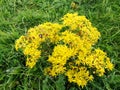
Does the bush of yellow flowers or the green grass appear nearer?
the bush of yellow flowers

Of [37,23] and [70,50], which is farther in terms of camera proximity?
[37,23]

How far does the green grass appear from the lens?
3.52 m

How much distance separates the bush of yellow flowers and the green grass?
0.19 m

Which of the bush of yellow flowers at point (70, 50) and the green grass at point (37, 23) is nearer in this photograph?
the bush of yellow flowers at point (70, 50)

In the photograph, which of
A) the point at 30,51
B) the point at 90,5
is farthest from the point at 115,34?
the point at 30,51

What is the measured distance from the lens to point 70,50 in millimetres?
3057

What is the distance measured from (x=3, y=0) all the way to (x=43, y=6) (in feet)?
1.81

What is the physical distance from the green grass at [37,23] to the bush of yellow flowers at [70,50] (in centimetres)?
19

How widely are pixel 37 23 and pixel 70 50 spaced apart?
51.7 inches

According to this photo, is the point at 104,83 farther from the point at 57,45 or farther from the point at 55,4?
the point at 55,4

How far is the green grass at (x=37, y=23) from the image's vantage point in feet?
11.6

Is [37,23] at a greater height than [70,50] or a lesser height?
lesser

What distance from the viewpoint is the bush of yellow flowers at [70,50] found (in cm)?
309

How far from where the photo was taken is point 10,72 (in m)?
3.61
